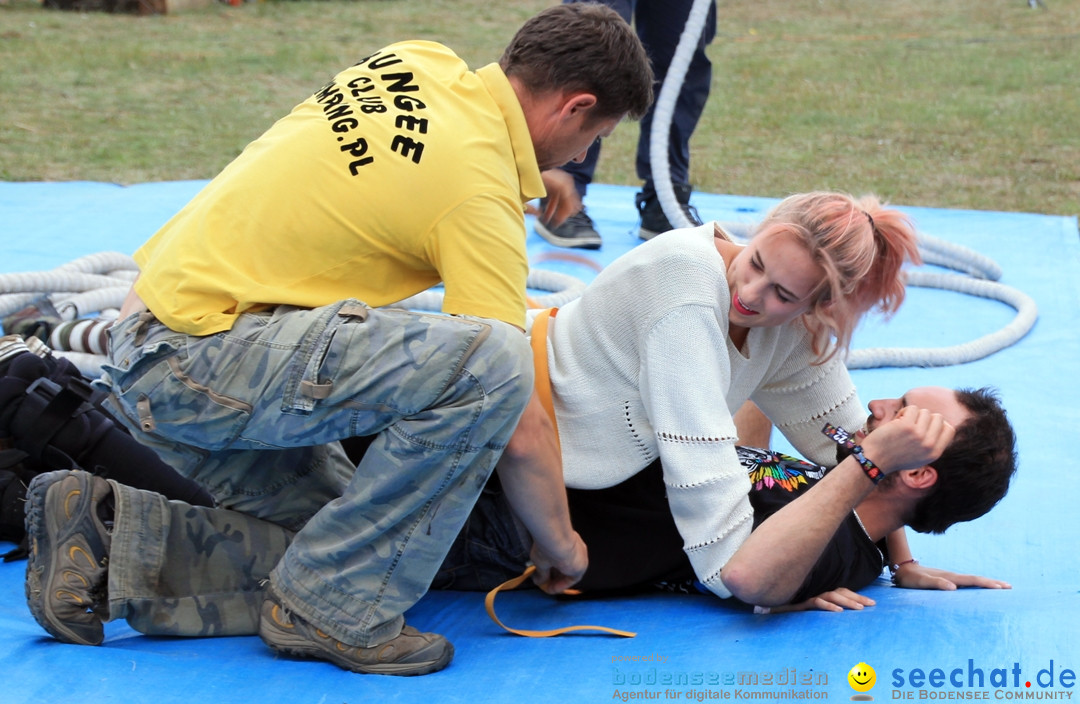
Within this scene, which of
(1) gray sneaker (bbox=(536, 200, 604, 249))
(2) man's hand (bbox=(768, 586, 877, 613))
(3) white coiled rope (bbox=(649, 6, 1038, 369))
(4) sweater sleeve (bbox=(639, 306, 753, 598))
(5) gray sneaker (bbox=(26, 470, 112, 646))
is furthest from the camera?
(1) gray sneaker (bbox=(536, 200, 604, 249))

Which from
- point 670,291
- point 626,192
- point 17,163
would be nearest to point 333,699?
point 670,291

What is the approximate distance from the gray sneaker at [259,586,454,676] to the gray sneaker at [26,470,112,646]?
0.29m

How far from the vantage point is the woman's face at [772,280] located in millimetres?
2010

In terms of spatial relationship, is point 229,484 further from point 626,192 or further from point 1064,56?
point 1064,56

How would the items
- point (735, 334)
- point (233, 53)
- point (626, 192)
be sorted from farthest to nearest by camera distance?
point (233, 53)
point (626, 192)
point (735, 334)

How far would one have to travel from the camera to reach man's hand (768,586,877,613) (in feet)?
6.76

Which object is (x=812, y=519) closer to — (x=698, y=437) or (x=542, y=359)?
(x=698, y=437)

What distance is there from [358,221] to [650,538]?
837 millimetres

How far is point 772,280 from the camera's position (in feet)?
6.59

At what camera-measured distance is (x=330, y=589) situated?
Result: 6.07 feet

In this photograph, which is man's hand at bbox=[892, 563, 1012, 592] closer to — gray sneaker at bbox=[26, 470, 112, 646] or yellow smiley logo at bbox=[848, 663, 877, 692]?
yellow smiley logo at bbox=[848, 663, 877, 692]

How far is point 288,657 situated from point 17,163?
5.65 meters

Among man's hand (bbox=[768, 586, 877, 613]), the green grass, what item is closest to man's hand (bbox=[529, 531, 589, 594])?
man's hand (bbox=[768, 586, 877, 613])

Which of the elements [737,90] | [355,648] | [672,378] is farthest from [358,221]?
[737,90]
